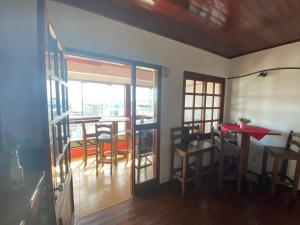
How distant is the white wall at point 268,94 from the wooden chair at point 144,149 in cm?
209

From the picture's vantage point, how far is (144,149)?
2.43 meters

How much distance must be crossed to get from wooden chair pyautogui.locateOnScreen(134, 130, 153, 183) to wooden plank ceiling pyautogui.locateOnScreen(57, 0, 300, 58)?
1526 mm

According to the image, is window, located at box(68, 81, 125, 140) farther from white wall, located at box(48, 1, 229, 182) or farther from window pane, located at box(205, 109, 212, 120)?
window pane, located at box(205, 109, 212, 120)

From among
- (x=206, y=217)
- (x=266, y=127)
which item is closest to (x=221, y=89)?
(x=266, y=127)

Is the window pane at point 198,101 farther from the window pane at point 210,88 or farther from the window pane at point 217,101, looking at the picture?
the window pane at point 217,101

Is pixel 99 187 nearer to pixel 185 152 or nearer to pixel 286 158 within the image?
pixel 185 152

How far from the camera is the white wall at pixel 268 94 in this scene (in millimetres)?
2500

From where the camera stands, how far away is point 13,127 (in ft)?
4.06

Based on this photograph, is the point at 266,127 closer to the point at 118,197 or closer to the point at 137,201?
the point at 137,201

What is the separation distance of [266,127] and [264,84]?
0.80 meters

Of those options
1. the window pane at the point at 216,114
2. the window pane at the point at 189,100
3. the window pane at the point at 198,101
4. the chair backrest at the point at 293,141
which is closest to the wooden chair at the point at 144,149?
the window pane at the point at 189,100

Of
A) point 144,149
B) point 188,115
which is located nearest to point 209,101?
point 188,115

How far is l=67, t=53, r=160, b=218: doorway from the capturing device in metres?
2.24

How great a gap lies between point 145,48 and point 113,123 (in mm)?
1895
